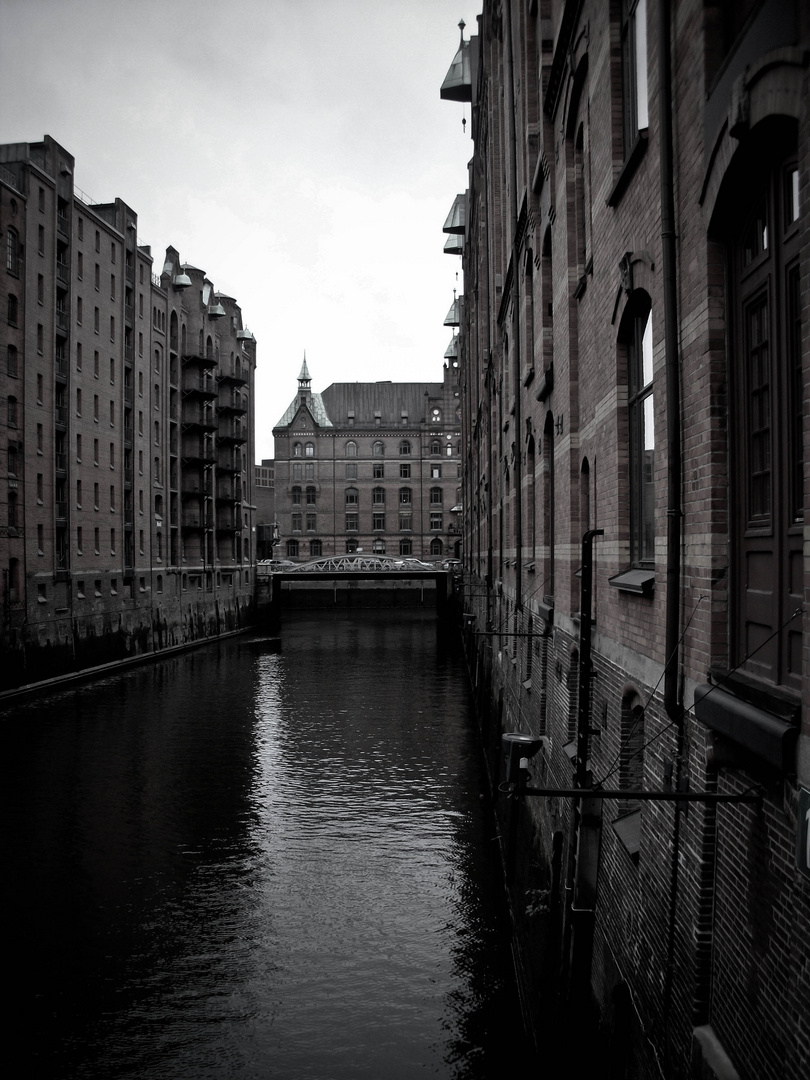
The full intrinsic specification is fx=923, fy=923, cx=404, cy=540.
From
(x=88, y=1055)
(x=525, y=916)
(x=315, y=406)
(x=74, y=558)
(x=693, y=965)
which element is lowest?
(x=88, y=1055)

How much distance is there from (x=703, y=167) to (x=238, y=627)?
5213 centimetres

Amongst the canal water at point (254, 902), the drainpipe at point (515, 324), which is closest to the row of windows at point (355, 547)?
the canal water at point (254, 902)

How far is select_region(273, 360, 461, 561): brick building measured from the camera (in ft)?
266

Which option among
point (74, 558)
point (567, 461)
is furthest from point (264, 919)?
point (74, 558)

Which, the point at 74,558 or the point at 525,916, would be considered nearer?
the point at 525,916

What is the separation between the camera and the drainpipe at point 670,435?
17.2ft

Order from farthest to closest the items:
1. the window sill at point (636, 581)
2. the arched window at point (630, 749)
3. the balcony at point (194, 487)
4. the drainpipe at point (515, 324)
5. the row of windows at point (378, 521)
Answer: the row of windows at point (378, 521) → the balcony at point (194, 487) → the drainpipe at point (515, 324) → the arched window at point (630, 749) → the window sill at point (636, 581)

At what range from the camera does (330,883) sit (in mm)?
12836

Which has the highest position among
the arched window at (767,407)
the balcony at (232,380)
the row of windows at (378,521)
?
the balcony at (232,380)

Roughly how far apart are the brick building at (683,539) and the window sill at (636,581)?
0.09ft

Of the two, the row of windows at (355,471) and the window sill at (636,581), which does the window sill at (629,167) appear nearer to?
the window sill at (636,581)

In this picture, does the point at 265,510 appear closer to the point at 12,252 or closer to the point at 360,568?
the point at 360,568

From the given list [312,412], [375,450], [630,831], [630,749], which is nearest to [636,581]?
[630,749]

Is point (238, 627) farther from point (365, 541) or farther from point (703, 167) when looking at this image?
point (703, 167)
